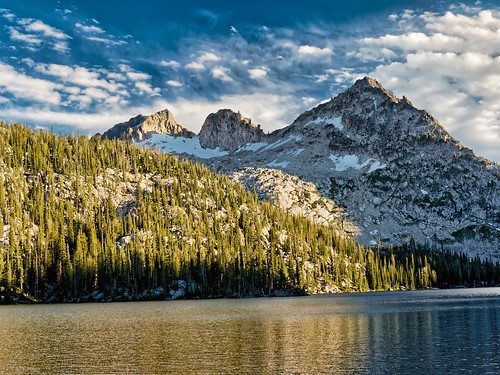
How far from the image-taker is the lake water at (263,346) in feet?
148

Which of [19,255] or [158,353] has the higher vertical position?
[19,255]

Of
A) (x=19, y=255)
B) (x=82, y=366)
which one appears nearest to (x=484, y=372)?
(x=82, y=366)

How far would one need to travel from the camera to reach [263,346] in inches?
2258

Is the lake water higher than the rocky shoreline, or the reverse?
the lake water

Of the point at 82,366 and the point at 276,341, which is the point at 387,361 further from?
the point at 82,366

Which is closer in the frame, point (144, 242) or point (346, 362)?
point (346, 362)

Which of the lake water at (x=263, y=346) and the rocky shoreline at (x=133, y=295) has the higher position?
the lake water at (x=263, y=346)

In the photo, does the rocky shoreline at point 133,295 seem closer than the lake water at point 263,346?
No

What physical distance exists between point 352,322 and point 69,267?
120m

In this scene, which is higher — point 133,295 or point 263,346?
point 263,346

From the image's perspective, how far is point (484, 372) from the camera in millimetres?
40281

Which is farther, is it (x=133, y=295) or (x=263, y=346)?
(x=133, y=295)

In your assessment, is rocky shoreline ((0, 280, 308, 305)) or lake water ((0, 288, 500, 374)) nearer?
lake water ((0, 288, 500, 374))

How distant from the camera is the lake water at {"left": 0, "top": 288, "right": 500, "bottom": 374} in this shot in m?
45.2
